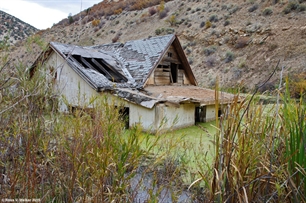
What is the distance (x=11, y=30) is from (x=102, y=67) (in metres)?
9.71

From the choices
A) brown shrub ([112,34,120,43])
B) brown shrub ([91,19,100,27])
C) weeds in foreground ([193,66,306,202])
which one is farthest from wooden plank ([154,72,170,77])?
brown shrub ([91,19,100,27])

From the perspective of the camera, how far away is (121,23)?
41.6m

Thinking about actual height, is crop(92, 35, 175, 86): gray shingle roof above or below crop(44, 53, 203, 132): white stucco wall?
above

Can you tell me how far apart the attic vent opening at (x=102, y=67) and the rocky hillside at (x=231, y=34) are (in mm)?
4335

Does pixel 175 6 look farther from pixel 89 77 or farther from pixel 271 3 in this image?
pixel 89 77

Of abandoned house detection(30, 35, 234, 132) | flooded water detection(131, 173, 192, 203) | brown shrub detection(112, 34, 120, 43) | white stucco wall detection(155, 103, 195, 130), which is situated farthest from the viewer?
brown shrub detection(112, 34, 120, 43)

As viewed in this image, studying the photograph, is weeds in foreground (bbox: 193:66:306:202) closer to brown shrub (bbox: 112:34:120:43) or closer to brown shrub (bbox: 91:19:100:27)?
brown shrub (bbox: 112:34:120:43)

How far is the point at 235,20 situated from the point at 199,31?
431 cm

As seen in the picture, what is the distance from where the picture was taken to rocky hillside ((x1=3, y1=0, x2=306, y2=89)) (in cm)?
2281

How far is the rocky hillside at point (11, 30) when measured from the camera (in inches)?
142

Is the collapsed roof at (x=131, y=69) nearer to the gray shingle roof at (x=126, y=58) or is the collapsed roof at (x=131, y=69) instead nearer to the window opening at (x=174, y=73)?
the gray shingle roof at (x=126, y=58)

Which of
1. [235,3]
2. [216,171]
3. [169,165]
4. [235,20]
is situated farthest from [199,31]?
[216,171]

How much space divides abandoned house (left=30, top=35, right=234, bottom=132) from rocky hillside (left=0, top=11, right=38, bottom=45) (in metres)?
4.43

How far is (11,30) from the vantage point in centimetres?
371
